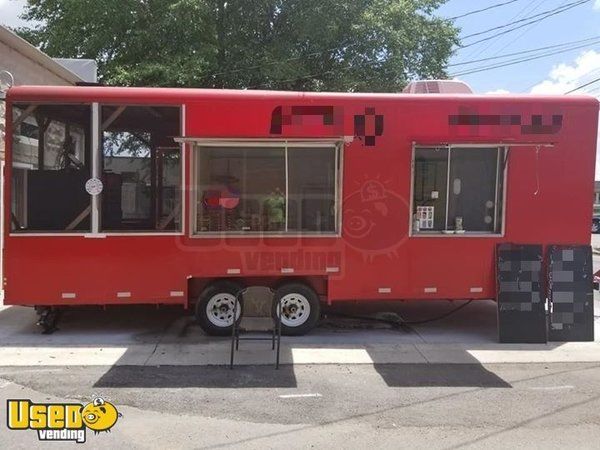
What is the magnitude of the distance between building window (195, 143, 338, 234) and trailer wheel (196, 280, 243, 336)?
72cm

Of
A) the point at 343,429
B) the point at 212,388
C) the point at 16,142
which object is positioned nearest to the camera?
the point at 343,429

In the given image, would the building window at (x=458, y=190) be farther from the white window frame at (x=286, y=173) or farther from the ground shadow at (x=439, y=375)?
the ground shadow at (x=439, y=375)

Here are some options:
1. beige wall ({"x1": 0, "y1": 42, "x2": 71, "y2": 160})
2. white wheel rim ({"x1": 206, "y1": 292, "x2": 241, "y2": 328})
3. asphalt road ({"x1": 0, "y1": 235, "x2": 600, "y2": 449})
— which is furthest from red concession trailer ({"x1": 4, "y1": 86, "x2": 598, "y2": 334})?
beige wall ({"x1": 0, "y1": 42, "x2": 71, "y2": 160})

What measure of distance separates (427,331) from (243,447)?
432 cm

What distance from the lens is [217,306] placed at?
750cm

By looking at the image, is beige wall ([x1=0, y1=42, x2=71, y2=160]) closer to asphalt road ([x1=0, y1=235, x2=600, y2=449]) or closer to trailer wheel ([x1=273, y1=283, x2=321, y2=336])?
asphalt road ([x1=0, y1=235, x2=600, y2=449])

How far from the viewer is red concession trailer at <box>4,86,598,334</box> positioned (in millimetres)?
7152

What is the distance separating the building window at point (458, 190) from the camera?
764cm

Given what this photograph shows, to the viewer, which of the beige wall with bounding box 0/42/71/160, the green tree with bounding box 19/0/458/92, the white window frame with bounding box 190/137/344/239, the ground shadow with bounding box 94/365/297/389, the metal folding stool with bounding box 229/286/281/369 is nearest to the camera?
the ground shadow with bounding box 94/365/297/389

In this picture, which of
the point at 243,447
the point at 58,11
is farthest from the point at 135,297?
the point at 58,11

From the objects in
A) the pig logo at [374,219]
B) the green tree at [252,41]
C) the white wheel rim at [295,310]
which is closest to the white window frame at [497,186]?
the pig logo at [374,219]

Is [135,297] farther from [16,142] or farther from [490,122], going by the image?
[490,122]

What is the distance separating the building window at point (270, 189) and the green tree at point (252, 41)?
31.0 ft

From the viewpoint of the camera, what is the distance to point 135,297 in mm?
7285
